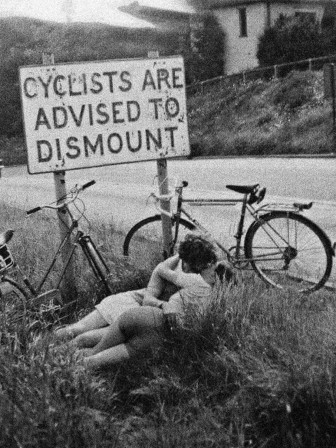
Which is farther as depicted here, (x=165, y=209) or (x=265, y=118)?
(x=265, y=118)

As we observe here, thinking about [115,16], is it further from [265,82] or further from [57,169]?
[57,169]

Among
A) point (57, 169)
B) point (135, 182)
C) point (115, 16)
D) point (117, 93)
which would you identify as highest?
point (115, 16)

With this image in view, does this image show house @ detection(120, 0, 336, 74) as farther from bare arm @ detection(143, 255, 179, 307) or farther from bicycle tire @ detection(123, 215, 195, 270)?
bare arm @ detection(143, 255, 179, 307)

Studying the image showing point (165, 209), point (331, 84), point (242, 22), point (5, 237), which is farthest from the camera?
point (242, 22)

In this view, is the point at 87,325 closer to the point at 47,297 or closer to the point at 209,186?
the point at 47,297

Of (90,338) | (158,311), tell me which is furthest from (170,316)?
(90,338)

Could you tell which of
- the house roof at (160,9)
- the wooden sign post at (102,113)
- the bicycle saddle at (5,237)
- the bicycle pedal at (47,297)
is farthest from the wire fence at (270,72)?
the bicycle saddle at (5,237)

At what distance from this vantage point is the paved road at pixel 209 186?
442 inches

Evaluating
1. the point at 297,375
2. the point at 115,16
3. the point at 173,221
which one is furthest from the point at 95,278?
the point at 115,16

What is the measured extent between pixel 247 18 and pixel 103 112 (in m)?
36.7

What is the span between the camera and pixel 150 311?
194 inches

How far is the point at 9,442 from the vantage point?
11.0ft

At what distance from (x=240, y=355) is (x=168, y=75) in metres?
3.06

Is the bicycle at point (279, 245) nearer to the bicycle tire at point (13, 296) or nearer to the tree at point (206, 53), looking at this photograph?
the bicycle tire at point (13, 296)
